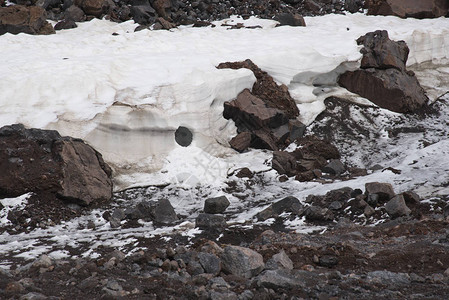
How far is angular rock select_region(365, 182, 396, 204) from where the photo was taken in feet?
28.6

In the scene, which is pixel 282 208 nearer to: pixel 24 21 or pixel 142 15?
pixel 142 15

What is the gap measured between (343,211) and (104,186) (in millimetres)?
4256

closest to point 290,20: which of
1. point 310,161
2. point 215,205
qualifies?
point 310,161

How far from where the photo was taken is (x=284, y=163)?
11.1 m

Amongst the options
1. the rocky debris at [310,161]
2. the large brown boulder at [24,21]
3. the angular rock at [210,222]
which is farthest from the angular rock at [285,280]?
the large brown boulder at [24,21]

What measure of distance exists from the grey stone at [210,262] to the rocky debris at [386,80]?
9.01 m

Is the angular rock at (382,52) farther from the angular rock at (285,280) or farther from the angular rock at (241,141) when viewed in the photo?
the angular rock at (285,280)

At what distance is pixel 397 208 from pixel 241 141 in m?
4.33

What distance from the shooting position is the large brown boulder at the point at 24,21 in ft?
50.6

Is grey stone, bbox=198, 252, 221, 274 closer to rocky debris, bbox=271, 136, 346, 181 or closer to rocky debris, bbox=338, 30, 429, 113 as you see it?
rocky debris, bbox=271, 136, 346, 181

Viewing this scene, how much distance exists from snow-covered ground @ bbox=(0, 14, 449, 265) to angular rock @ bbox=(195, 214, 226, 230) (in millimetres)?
233

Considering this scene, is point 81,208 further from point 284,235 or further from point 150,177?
point 284,235

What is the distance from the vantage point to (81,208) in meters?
9.52

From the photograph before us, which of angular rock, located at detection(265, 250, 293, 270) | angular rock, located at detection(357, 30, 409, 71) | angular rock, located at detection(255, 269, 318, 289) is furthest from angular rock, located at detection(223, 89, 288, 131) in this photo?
angular rock, located at detection(255, 269, 318, 289)
